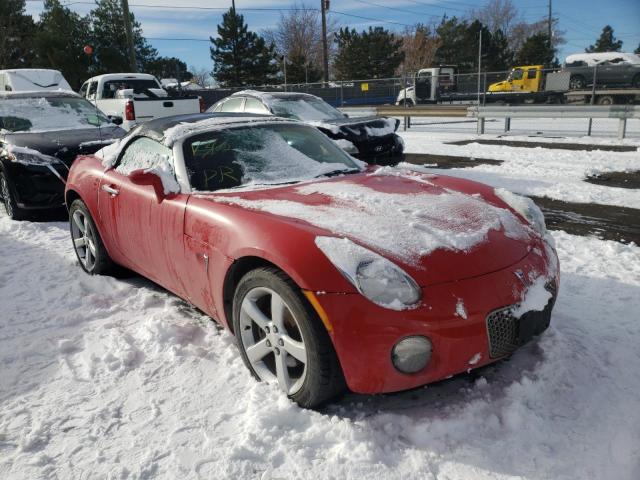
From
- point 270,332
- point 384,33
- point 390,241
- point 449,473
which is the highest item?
point 384,33

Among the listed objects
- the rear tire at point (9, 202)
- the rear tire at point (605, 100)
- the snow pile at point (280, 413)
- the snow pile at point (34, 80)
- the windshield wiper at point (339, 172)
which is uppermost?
the snow pile at point (34, 80)

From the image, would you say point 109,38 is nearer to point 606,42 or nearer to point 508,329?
point 508,329

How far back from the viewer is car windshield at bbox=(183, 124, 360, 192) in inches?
131

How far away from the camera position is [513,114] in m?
13.6

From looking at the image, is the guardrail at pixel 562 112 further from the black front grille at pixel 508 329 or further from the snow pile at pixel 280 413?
the black front grille at pixel 508 329

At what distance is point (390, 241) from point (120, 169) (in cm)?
247

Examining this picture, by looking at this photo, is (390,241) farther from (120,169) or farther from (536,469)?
(120,169)

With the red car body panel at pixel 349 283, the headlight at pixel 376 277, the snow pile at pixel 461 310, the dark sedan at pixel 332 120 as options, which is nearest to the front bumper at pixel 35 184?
the dark sedan at pixel 332 120

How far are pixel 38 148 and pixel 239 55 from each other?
42.4 metres

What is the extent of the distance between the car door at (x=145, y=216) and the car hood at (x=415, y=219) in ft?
1.36

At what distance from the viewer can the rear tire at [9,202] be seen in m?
6.40

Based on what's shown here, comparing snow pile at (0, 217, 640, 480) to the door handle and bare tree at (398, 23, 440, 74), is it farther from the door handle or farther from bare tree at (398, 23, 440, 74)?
bare tree at (398, 23, 440, 74)

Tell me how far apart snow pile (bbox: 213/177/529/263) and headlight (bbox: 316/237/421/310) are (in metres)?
0.11

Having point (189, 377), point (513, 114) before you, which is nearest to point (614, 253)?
point (189, 377)
